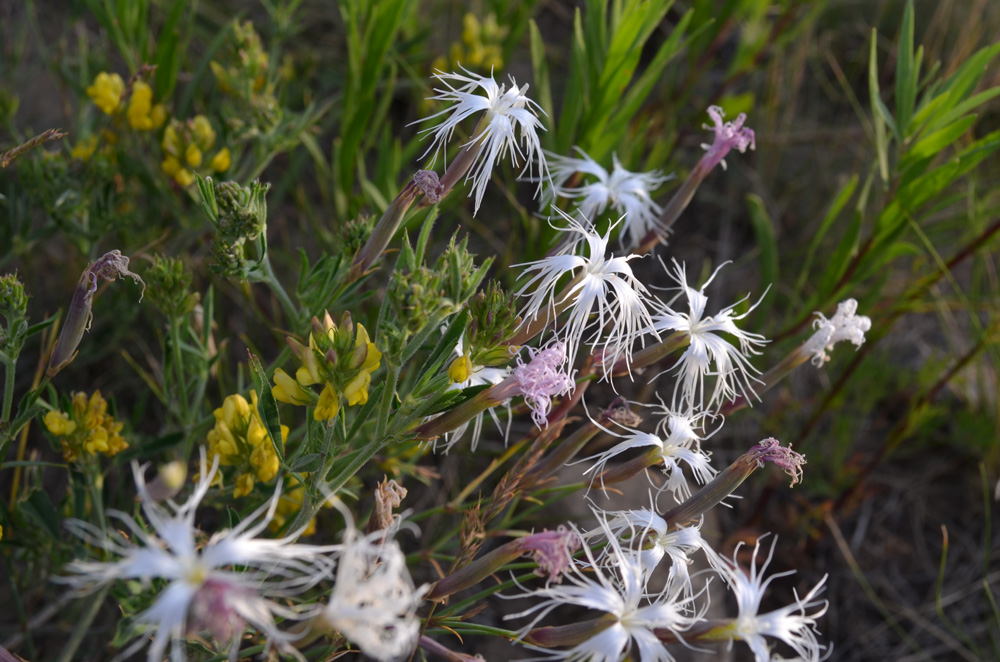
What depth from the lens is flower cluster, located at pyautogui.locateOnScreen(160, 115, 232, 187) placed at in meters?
1.80

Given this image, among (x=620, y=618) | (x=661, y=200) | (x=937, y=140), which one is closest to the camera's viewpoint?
(x=620, y=618)

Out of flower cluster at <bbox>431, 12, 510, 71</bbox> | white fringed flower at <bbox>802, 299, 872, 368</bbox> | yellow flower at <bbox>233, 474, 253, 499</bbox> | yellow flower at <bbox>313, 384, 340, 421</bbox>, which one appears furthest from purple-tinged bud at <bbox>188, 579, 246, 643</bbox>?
flower cluster at <bbox>431, 12, 510, 71</bbox>

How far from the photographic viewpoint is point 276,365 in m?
1.46

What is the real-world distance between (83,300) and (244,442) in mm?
318

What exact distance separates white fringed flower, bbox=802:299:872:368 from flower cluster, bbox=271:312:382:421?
2.78 ft

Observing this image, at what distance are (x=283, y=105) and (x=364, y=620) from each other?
176cm

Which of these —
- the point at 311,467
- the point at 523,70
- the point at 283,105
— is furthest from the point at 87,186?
the point at 523,70

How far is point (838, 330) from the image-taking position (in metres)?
1.53

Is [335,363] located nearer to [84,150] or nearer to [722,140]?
[722,140]

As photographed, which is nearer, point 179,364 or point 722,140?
point 179,364

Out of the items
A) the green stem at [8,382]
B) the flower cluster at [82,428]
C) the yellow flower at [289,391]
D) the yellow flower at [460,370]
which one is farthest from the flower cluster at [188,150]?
the yellow flower at [460,370]

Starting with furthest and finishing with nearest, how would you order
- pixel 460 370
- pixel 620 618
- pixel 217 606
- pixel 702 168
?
pixel 702 168 < pixel 460 370 < pixel 620 618 < pixel 217 606

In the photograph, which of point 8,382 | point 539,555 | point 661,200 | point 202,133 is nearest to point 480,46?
point 661,200

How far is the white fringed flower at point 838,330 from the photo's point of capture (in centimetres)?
149
